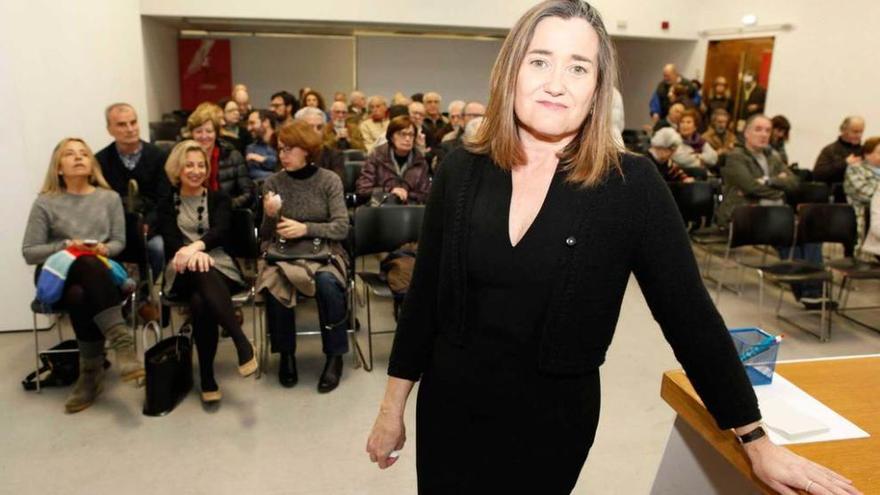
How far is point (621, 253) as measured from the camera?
116 centimetres

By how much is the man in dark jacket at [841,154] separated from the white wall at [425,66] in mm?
6478

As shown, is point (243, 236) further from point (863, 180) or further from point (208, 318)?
point (863, 180)

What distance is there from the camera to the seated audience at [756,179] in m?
5.42

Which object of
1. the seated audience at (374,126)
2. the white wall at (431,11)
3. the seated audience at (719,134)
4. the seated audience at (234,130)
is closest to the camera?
the seated audience at (234,130)

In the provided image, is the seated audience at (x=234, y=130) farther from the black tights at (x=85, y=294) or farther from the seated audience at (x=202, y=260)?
the black tights at (x=85, y=294)

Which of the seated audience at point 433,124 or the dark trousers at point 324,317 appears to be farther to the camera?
the seated audience at point 433,124

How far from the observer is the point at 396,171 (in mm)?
4914

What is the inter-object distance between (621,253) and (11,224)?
13.5 ft

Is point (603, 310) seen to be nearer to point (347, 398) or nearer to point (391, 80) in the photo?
point (347, 398)

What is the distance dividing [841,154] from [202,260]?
6.20 m

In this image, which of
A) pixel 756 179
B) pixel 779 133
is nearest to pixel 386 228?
pixel 756 179

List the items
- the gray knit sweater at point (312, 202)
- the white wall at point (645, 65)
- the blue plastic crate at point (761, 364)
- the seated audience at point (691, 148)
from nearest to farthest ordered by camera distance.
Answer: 1. the blue plastic crate at point (761, 364)
2. the gray knit sweater at point (312, 202)
3. the seated audience at point (691, 148)
4. the white wall at point (645, 65)

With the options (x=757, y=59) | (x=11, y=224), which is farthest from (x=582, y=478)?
(x=757, y=59)

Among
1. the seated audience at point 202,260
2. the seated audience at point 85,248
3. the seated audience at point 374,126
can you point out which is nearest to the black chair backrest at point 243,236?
the seated audience at point 202,260
